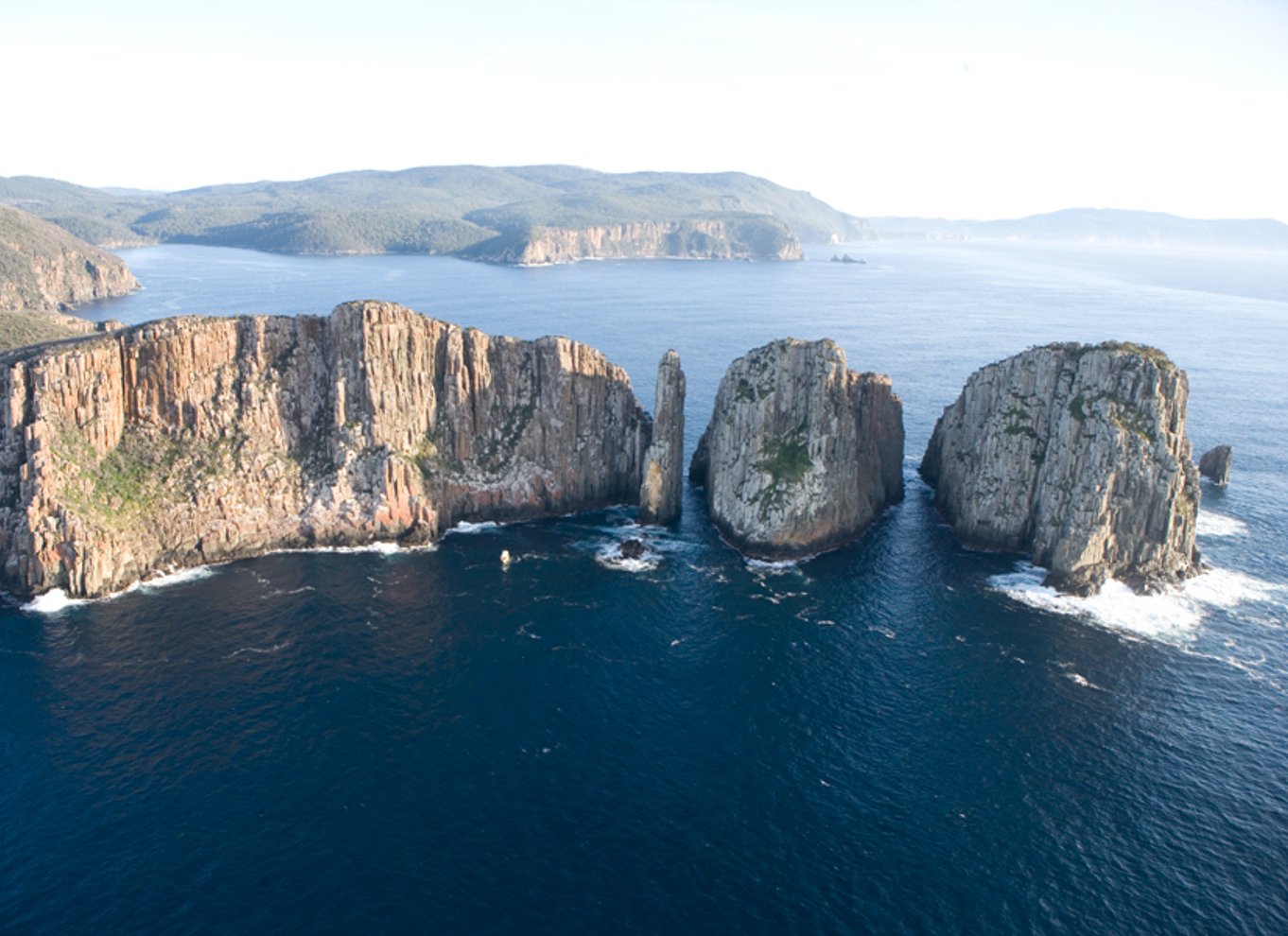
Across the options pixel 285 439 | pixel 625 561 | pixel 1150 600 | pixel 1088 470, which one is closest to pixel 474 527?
pixel 625 561

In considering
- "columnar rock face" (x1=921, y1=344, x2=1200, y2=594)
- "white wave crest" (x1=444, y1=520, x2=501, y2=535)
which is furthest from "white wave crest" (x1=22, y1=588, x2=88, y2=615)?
"columnar rock face" (x1=921, y1=344, x2=1200, y2=594)

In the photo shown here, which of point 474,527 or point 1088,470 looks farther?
point 474,527

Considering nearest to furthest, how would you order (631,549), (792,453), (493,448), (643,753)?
(643,753) → (631,549) → (792,453) → (493,448)

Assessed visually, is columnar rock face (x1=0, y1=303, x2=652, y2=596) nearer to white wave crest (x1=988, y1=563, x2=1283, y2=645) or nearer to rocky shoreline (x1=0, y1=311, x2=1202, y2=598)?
rocky shoreline (x1=0, y1=311, x2=1202, y2=598)

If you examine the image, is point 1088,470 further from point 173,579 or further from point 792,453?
point 173,579

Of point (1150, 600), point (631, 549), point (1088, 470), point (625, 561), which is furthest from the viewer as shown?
point (631, 549)

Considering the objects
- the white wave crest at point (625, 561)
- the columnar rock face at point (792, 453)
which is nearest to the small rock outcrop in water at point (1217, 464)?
the columnar rock face at point (792, 453)

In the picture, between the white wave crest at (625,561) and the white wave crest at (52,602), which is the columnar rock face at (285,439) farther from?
the white wave crest at (625,561)

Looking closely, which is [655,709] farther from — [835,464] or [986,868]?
[835,464]
